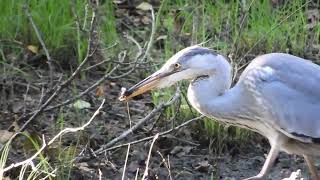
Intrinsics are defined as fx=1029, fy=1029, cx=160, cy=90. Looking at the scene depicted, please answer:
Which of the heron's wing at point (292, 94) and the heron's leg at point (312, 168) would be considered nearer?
the heron's wing at point (292, 94)

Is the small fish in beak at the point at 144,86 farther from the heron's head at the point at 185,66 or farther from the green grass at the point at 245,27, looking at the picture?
the green grass at the point at 245,27

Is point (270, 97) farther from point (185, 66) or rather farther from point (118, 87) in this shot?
point (118, 87)

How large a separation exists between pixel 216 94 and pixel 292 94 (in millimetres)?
367

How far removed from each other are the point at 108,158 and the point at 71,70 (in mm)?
1011

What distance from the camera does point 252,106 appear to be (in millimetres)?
4992

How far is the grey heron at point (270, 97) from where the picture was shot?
16.2 feet

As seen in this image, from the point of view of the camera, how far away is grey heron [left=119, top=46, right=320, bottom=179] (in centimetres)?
493

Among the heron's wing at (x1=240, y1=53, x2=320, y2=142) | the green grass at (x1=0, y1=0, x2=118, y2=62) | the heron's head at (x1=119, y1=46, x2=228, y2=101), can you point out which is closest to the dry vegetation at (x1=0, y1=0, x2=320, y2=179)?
the green grass at (x1=0, y1=0, x2=118, y2=62)

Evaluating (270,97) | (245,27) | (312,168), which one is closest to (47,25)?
(245,27)

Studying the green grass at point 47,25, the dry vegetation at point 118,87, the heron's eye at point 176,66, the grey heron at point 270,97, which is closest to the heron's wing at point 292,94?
the grey heron at point 270,97

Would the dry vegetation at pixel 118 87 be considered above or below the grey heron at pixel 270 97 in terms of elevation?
below

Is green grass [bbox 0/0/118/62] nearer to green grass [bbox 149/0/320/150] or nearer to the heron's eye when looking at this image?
green grass [bbox 149/0/320/150]

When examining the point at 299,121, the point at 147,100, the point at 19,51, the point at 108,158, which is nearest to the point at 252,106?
the point at 299,121

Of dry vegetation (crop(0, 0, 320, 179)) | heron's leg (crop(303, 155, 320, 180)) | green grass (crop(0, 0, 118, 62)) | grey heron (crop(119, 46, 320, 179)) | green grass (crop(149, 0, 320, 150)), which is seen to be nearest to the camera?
grey heron (crop(119, 46, 320, 179))
